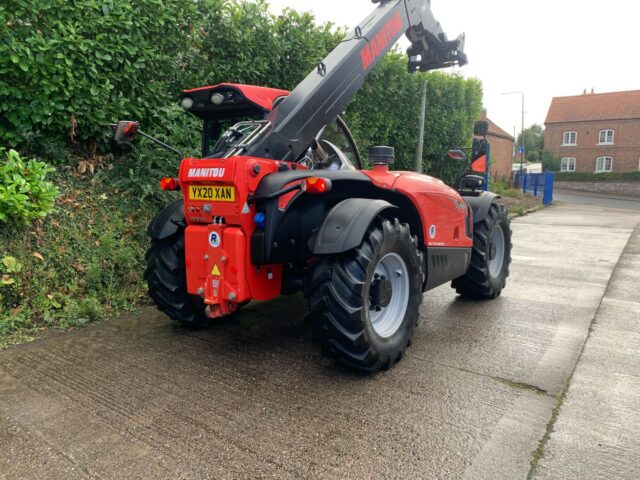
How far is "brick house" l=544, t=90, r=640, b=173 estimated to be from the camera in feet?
147

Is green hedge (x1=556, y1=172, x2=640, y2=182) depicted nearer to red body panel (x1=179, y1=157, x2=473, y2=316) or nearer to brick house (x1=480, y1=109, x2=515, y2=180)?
brick house (x1=480, y1=109, x2=515, y2=180)

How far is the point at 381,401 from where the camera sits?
3029 mm

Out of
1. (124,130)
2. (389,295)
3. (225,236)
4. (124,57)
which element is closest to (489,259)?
(389,295)

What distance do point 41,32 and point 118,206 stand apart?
190 centimetres

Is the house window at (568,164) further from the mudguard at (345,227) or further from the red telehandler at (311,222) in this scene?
the mudguard at (345,227)

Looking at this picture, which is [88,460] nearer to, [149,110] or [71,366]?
[71,366]

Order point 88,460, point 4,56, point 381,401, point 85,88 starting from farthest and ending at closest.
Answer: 1. point 85,88
2. point 4,56
3. point 381,401
4. point 88,460

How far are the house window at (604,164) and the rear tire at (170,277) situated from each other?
5053cm

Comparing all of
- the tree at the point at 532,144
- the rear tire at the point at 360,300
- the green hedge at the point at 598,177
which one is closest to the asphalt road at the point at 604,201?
the green hedge at the point at 598,177

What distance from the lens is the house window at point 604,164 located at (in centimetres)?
4636

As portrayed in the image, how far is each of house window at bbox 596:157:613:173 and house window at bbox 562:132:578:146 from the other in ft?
9.37

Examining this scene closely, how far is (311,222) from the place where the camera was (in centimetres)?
347

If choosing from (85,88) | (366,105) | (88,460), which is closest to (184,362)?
(88,460)

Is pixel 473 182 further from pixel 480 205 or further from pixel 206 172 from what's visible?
pixel 206 172
